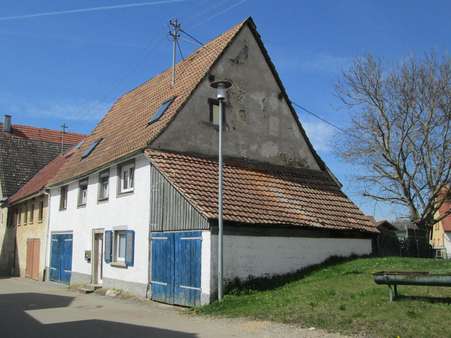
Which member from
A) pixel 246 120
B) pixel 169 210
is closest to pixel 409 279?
pixel 169 210

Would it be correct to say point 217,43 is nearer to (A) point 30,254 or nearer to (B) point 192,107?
(B) point 192,107

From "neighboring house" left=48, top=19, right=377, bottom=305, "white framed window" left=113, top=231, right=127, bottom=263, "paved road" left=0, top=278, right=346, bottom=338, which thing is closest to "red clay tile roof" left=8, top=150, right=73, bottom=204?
"neighboring house" left=48, top=19, right=377, bottom=305

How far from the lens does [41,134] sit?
4053cm

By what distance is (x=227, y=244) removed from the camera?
14.8 meters

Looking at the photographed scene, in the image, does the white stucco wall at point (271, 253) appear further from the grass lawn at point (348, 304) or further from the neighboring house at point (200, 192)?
the grass lawn at point (348, 304)

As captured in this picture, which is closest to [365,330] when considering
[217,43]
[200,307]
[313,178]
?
[200,307]

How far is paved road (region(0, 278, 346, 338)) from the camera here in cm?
1029

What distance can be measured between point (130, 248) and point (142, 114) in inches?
251

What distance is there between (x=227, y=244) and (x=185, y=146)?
478cm

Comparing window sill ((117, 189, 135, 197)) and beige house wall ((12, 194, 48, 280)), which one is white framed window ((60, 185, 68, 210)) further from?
window sill ((117, 189, 135, 197))

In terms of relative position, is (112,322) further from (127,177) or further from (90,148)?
(90,148)

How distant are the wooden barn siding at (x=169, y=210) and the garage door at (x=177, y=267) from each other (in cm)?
23

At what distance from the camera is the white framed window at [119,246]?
1910 centimetres

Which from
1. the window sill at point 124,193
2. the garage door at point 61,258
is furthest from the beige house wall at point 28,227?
the window sill at point 124,193
